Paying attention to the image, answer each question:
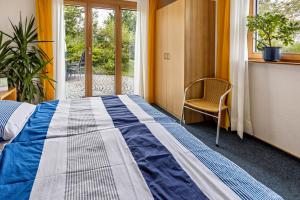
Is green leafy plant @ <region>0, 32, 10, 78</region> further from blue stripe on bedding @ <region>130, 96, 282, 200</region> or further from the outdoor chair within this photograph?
blue stripe on bedding @ <region>130, 96, 282, 200</region>

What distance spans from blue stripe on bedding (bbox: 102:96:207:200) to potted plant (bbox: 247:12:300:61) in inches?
74.4

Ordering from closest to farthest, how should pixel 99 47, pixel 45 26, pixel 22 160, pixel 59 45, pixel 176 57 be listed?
pixel 22 160
pixel 176 57
pixel 45 26
pixel 59 45
pixel 99 47

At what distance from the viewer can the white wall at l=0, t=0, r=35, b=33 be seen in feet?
12.4

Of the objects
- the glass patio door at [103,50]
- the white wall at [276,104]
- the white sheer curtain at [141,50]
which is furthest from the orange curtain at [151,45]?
the white wall at [276,104]

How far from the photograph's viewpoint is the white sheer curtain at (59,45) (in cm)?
392

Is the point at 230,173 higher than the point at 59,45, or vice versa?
the point at 59,45

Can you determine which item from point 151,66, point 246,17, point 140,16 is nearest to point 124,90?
point 151,66

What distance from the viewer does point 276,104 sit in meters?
2.65

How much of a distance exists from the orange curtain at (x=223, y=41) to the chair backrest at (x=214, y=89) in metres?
0.09

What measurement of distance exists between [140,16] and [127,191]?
409cm

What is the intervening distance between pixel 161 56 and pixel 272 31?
2.12 meters

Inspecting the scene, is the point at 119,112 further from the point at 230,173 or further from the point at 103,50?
the point at 103,50

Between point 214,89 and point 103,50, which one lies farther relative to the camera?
point 103,50

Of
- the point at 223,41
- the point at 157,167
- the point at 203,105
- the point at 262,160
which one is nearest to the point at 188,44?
the point at 223,41
